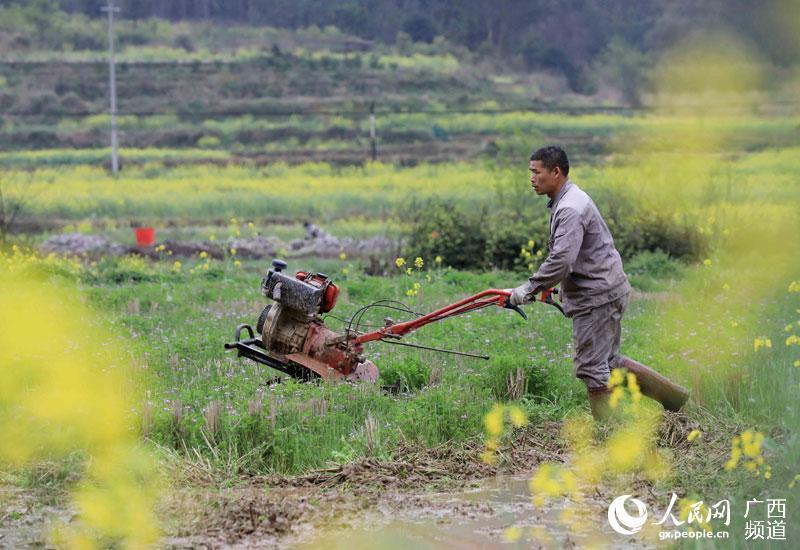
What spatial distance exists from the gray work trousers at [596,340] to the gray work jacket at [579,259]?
6 centimetres

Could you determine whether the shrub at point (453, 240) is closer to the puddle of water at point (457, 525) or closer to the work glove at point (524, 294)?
the work glove at point (524, 294)

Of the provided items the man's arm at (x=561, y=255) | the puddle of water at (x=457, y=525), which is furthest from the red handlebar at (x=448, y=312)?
the puddle of water at (x=457, y=525)

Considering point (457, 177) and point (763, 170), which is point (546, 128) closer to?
point (457, 177)

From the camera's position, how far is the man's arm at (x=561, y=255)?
696 cm

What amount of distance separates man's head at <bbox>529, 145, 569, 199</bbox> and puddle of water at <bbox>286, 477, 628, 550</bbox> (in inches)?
70.6

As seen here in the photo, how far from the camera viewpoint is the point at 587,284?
7145 millimetres

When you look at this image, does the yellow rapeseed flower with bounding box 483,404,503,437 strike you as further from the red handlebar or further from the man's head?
the man's head

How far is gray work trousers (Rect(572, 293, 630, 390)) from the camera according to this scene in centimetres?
715

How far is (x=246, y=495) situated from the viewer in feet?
21.8

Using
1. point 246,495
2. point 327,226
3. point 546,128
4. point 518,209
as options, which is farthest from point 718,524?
point 546,128

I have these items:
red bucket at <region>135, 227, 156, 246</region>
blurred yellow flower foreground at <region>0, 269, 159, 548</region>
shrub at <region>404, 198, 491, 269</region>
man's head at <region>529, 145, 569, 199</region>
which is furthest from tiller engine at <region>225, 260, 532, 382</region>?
red bucket at <region>135, 227, 156, 246</region>

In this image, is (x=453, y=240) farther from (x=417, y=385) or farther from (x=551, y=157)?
(x=551, y=157)

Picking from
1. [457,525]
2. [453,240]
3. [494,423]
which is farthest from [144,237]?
[457,525]

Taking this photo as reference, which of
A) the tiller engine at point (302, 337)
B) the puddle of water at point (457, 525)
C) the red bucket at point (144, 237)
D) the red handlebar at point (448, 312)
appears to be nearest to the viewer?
the puddle of water at point (457, 525)
